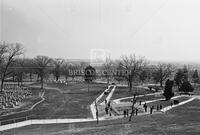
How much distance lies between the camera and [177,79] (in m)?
50.7

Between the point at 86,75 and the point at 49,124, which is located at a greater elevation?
the point at 86,75

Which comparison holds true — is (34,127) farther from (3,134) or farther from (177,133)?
(177,133)

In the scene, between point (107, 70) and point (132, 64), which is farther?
point (107, 70)

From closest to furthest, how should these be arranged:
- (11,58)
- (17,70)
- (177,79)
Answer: (11,58) → (177,79) → (17,70)

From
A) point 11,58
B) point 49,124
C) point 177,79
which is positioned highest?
point 11,58

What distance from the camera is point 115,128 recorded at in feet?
49.4

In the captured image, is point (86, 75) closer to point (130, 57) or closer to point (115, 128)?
point (130, 57)

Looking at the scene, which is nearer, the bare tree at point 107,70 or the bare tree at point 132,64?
the bare tree at point 132,64

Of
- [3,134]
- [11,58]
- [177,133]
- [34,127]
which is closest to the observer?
[177,133]

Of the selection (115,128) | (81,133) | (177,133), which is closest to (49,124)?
(81,133)

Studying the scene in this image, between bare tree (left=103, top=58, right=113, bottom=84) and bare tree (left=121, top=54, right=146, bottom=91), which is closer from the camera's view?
bare tree (left=121, top=54, right=146, bottom=91)

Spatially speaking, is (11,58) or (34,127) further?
(11,58)

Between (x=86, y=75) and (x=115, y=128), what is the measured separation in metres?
47.8

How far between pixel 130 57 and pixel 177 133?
41105mm
